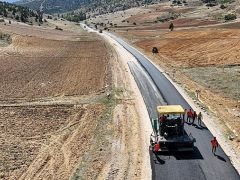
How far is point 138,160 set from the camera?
27453 mm

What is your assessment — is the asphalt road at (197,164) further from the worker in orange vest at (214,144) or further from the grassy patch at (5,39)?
the grassy patch at (5,39)

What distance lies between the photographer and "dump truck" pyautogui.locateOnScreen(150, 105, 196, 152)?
1102 inches

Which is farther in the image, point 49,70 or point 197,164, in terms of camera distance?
point 49,70

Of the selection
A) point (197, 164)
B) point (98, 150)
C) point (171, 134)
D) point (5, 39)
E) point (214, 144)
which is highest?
point (5, 39)

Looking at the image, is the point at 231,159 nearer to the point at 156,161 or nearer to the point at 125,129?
the point at 156,161

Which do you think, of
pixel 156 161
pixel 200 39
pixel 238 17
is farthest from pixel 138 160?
pixel 238 17

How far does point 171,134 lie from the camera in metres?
28.6

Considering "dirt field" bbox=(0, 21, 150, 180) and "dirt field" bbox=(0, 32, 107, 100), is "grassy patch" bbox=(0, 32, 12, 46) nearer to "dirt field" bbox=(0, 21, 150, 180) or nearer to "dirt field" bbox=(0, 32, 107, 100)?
"dirt field" bbox=(0, 32, 107, 100)

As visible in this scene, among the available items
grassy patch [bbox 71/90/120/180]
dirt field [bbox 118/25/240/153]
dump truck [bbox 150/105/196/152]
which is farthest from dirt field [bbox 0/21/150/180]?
dirt field [bbox 118/25/240/153]

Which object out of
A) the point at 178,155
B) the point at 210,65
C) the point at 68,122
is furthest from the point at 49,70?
the point at 178,155

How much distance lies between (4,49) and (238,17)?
7929 centimetres

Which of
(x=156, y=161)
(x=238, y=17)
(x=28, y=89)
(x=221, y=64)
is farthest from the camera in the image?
(x=238, y=17)

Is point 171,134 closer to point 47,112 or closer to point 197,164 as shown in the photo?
point 197,164

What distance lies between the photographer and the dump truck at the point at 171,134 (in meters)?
28.0
